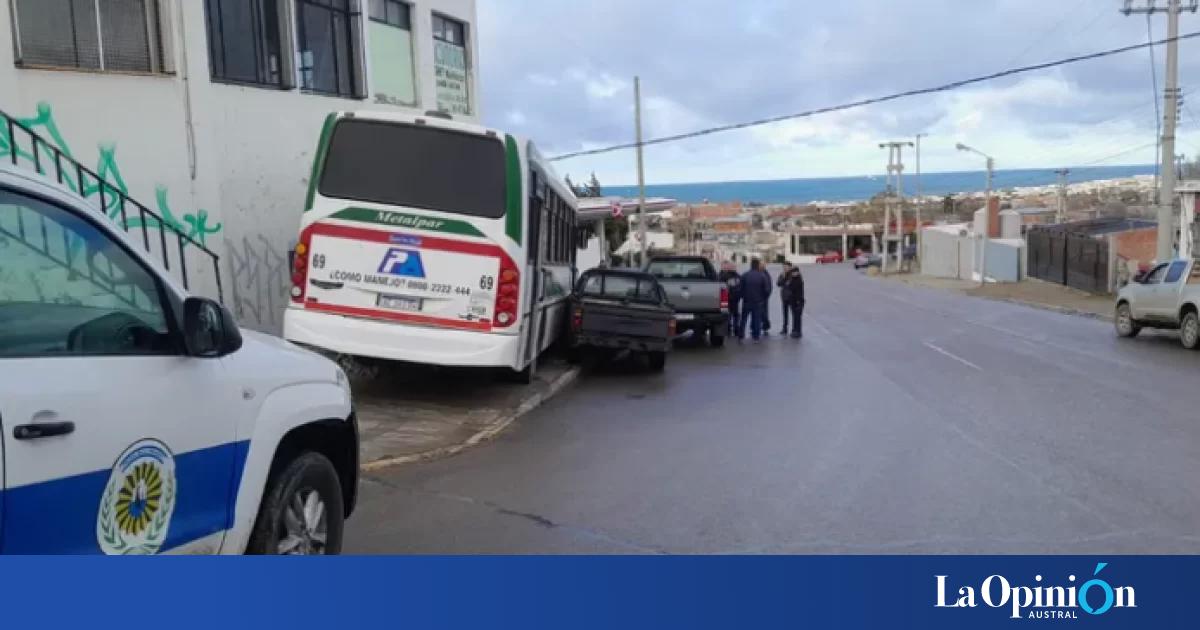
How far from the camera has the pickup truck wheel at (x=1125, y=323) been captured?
1972 centimetres

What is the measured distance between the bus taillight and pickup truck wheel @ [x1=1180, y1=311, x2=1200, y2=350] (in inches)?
533

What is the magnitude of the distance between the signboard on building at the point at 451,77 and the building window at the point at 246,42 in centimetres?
435

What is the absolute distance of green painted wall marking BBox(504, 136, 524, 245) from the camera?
10188 millimetres

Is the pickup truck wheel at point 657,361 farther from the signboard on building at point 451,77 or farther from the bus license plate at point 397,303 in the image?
the signboard on building at point 451,77

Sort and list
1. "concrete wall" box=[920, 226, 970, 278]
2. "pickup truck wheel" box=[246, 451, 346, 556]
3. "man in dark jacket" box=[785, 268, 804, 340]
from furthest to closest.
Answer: "concrete wall" box=[920, 226, 970, 278] → "man in dark jacket" box=[785, 268, 804, 340] → "pickup truck wheel" box=[246, 451, 346, 556]

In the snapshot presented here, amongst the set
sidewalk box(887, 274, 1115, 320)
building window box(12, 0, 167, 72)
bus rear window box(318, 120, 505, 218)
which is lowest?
sidewalk box(887, 274, 1115, 320)

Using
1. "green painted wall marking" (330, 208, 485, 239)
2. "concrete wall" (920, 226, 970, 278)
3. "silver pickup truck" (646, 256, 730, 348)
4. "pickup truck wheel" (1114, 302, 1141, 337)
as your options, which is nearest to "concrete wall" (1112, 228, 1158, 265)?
"pickup truck wheel" (1114, 302, 1141, 337)

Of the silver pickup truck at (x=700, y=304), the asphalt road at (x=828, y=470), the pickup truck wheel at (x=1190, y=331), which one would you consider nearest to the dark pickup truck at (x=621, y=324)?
the asphalt road at (x=828, y=470)

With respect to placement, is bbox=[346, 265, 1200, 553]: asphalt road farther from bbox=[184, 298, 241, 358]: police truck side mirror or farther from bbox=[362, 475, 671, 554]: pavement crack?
bbox=[184, 298, 241, 358]: police truck side mirror

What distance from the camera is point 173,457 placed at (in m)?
3.34

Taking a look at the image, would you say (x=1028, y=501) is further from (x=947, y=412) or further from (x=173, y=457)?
(x=173, y=457)

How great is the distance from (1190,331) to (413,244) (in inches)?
579

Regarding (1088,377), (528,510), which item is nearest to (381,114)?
(528,510)

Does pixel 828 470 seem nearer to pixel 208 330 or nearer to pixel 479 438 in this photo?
pixel 479 438
